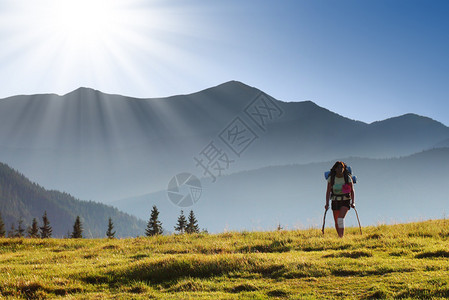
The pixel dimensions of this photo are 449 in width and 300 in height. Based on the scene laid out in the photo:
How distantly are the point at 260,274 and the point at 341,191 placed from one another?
7227 mm

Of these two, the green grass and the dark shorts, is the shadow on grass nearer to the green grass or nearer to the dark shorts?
the green grass

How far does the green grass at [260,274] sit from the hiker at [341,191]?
115 centimetres

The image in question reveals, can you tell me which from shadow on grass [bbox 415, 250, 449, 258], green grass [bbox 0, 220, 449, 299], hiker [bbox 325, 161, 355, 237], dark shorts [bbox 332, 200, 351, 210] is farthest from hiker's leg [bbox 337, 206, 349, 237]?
shadow on grass [bbox 415, 250, 449, 258]

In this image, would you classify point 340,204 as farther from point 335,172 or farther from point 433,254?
point 433,254

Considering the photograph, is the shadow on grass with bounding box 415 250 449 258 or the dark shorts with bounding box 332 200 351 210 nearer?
the shadow on grass with bounding box 415 250 449 258

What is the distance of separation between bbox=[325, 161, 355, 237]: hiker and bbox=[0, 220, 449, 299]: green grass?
1146 mm

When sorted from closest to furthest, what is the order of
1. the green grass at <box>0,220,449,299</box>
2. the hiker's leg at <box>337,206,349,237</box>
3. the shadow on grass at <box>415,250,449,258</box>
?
the green grass at <box>0,220,449,299</box>
the shadow on grass at <box>415,250,449,258</box>
the hiker's leg at <box>337,206,349,237</box>

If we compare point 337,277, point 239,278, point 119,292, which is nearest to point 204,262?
point 239,278

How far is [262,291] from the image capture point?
873 cm

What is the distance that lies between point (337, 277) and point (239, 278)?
8.17 feet

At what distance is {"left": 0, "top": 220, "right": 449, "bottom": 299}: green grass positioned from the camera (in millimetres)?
8555

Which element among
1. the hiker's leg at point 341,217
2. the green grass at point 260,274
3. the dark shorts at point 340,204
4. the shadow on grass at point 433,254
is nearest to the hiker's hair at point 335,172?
the dark shorts at point 340,204

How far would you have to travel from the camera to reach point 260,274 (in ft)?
34.4

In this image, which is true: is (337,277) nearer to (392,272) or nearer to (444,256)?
(392,272)
